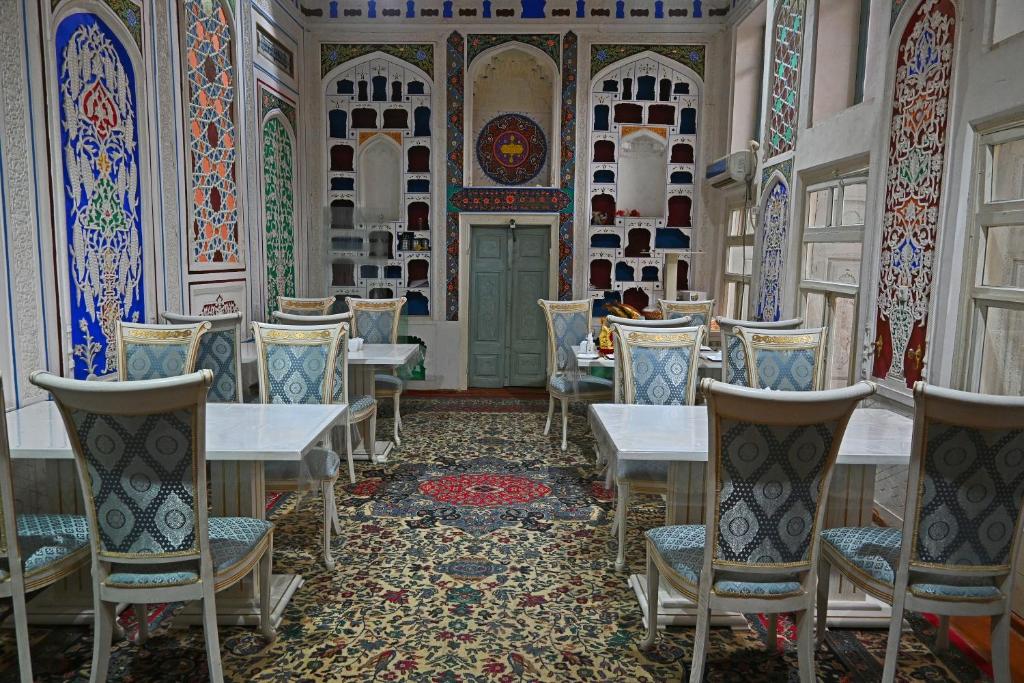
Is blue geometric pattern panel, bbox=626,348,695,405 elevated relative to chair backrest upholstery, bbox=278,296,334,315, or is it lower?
lower

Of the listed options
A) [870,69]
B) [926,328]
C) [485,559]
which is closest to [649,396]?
[485,559]

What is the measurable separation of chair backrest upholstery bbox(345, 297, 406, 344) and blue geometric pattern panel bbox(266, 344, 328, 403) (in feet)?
7.11

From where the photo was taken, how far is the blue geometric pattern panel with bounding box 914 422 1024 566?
185 cm

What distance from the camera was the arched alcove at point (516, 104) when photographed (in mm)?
7594

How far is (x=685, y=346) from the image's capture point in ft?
11.5

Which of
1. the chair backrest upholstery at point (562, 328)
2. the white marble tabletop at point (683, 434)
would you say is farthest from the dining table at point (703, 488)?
the chair backrest upholstery at point (562, 328)

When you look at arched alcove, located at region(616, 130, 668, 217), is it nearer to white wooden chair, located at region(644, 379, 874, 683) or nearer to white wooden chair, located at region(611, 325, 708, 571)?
white wooden chair, located at region(611, 325, 708, 571)

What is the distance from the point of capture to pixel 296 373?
134 inches

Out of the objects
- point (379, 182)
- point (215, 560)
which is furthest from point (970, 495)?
point (379, 182)

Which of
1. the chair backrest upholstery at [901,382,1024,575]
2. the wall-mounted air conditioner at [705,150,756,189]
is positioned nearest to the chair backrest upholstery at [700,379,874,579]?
the chair backrest upholstery at [901,382,1024,575]

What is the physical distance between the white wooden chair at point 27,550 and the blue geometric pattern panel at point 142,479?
25 cm

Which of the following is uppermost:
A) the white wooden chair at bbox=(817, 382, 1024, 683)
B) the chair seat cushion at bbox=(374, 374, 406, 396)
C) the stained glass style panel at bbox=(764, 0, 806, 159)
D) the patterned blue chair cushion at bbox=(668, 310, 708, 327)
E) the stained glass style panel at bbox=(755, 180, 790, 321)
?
the stained glass style panel at bbox=(764, 0, 806, 159)

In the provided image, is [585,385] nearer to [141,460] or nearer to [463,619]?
[463,619]

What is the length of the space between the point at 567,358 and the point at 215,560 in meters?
3.56
